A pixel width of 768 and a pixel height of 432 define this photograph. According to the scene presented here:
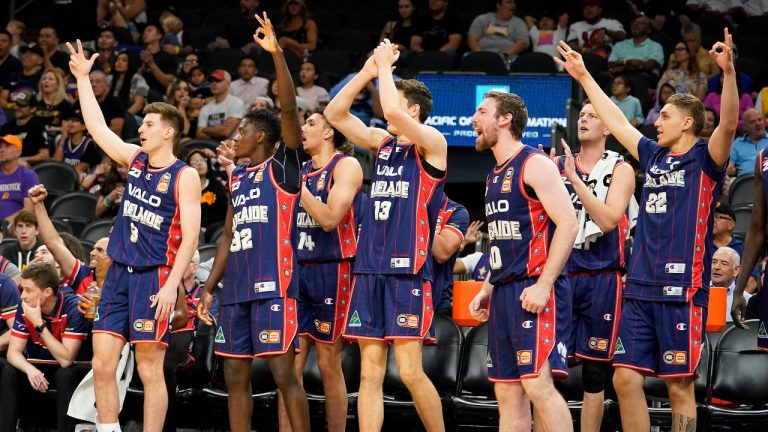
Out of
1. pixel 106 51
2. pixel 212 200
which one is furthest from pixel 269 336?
pixel 106 51

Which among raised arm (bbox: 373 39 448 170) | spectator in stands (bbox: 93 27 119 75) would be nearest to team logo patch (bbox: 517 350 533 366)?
raised arm (bbox: 373 39 448 170)

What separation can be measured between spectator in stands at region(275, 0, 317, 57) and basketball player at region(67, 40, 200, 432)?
864 cm

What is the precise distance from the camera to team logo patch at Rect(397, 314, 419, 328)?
7129mm

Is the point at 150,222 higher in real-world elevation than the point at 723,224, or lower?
lower

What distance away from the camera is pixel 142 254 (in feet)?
24.8

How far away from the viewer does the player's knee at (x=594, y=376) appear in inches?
294

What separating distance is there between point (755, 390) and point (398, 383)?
2.65 m

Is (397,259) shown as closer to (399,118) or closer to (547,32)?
(399,118)

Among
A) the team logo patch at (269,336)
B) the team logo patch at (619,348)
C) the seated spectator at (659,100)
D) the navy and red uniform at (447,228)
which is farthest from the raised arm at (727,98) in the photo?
the seated spectator at (659,100)

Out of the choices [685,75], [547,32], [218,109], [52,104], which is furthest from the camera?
[547,32]

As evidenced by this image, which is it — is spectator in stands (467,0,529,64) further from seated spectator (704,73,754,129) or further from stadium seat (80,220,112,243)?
stadium seat (80,220,112,243)

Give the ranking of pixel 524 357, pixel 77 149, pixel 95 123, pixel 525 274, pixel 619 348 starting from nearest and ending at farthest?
pixel 524 357 → pixel 525 274 → pixel 619 348 → pixel 95 123 → pixel 77 149

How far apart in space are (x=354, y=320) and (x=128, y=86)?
9386mm

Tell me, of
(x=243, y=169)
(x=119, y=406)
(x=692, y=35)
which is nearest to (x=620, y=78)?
(x=692, y=35)
